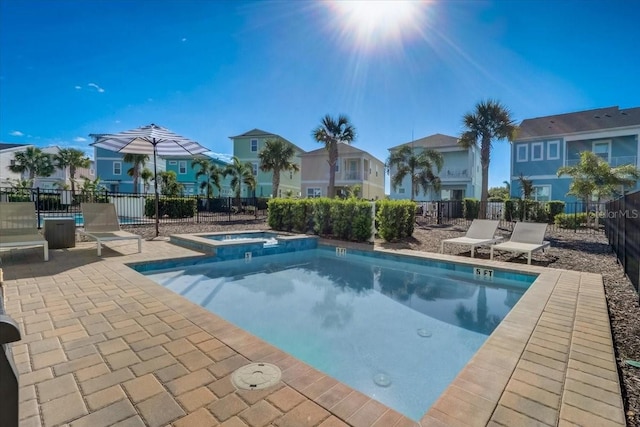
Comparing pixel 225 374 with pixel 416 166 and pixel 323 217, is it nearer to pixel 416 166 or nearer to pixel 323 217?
pixel 323 217

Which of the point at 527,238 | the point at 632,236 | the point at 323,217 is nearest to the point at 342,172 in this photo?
the point at 323,217

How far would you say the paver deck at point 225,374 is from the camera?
189cm

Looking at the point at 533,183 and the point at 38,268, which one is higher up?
the point at 533,183

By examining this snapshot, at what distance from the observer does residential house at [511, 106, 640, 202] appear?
2184cm

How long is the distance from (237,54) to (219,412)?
12.2 metres

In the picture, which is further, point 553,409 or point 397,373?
point 397,373

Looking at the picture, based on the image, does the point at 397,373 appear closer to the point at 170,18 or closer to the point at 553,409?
the point at 553,409

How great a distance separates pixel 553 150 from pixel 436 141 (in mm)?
8982

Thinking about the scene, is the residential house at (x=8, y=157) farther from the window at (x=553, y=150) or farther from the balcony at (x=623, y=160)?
the balcony at (x=623, y=160)

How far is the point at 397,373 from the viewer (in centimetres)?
316

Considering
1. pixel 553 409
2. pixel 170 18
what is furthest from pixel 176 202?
pixel 553 409

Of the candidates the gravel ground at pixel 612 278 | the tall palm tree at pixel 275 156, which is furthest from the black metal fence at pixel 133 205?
the tall palm tree at pixel 275 156

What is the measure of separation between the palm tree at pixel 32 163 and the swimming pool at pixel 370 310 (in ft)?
121

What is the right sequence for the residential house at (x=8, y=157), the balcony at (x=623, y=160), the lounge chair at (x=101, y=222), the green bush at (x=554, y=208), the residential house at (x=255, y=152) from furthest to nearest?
the residential house at (x=255, y=152) < the residential house at (x=8, y=157) < the balcony at (x=623, y=160) < the green bush at (x=554, y=208) < the lounge chair at (x=101, y=222)
